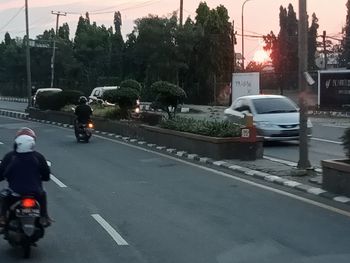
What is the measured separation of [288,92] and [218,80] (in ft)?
19.9

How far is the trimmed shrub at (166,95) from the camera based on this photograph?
2164 centimetres

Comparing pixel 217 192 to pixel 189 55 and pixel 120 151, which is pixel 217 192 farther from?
pixel 189 55

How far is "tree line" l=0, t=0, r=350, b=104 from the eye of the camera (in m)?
50.4

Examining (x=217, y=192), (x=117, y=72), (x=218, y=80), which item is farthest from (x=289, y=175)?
(x=117, y=72)

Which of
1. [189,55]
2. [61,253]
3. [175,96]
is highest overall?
[189,55]

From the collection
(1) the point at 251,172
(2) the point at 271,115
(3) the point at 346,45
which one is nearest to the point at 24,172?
(1) the point at 251,172

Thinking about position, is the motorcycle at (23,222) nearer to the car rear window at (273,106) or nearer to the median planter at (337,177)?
the median planter at (337,177)

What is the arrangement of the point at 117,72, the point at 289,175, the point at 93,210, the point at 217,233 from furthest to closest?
the point at 117,72, the point at 289,175, the point at 93,210, the point at 217,233

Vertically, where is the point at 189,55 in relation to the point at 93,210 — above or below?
above

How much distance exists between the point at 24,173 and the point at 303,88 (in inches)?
289

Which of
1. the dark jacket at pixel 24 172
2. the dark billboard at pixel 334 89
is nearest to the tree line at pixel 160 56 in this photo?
the dark billboard at pixel 334 89

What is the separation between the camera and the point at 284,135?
19547 mm

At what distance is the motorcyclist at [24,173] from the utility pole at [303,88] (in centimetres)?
684

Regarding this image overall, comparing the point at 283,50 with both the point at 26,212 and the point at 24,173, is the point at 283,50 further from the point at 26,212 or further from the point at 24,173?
the point at 26,212
